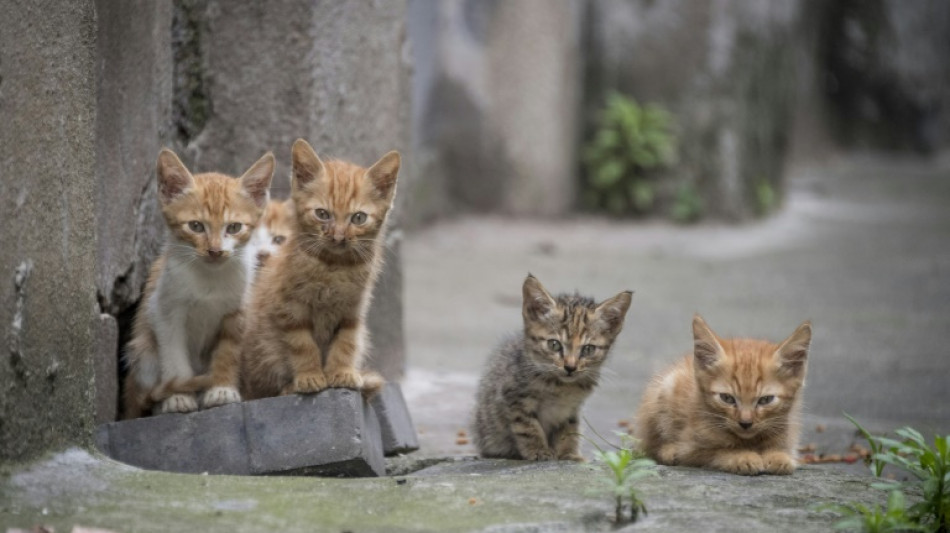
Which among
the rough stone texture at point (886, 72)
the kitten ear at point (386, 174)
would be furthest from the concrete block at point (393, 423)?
the rough stone texture at point (886, 72)

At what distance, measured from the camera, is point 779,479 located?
180 inches

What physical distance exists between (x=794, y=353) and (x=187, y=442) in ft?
7.56

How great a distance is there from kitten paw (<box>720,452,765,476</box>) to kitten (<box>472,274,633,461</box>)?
70 cm

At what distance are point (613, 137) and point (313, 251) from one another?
9.55 metres

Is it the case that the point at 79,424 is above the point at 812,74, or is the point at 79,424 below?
below

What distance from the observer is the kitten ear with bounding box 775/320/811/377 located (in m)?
4.72

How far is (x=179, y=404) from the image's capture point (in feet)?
15.9

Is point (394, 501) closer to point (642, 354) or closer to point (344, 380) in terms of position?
point (344, 380)

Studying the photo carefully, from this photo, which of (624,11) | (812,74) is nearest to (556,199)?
(624,11)

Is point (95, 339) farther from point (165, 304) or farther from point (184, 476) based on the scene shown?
point (184, 476)

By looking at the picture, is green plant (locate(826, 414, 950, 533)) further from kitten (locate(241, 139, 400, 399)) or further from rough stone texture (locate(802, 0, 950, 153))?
rough stone texture (locate(802, 0, 950, 153))

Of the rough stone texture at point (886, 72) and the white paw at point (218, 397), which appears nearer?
the white paw at point (218, 397)

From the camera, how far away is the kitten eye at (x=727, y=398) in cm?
472

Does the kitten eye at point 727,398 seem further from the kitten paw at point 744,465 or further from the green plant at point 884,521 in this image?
the green plant at point 884,521
